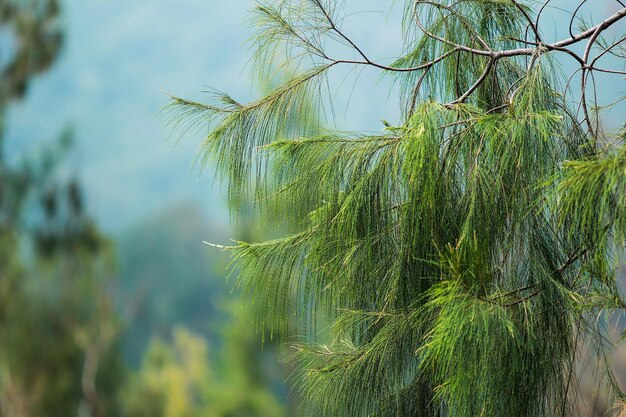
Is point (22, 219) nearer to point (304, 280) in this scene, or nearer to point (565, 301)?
point (304, 280)

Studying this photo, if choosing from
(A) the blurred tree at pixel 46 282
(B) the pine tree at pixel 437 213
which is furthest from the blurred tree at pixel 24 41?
(B) the pine tree at pixel 437 213

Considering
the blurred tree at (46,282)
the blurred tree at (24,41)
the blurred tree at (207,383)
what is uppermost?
the blurred tree at (24,41)

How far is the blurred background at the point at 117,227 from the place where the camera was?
4.48 m

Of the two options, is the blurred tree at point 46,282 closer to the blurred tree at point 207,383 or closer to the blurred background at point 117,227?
the blurred background at point 117,227

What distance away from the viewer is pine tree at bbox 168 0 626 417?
1001 millimetres

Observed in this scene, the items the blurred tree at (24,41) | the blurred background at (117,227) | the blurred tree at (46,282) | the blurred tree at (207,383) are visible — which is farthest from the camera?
the blurred tree at (207,383)

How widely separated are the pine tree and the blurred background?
7.43 ft

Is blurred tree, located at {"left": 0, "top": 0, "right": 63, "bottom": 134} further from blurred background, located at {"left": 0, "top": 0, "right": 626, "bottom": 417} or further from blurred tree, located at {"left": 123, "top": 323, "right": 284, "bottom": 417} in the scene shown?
blurred tree, located at {"left": 123, "top": 323, "right": 284, "bottom": 417}

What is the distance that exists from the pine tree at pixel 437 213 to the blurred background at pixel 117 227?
89.1 inches

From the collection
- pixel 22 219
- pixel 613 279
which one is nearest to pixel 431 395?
pixel 613 279

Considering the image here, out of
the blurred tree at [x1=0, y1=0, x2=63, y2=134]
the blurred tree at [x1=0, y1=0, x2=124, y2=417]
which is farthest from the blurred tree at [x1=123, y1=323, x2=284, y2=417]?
the blurred tree at [x1=0, y1=0, x2=63, y2=134]

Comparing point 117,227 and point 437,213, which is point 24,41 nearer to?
point 117,227

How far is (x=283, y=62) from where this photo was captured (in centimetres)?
140

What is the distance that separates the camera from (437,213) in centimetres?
119
